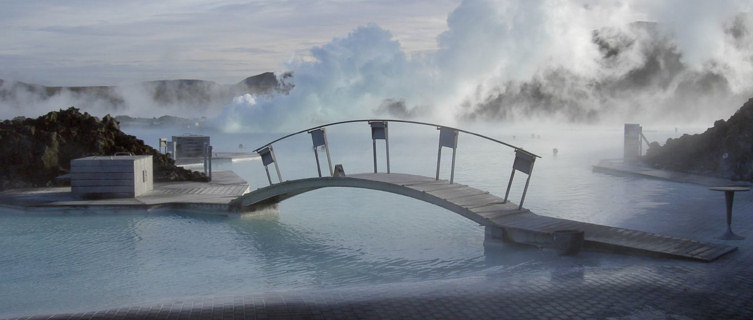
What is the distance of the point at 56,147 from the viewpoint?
17.6m

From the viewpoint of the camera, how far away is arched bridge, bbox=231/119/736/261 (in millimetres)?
8875

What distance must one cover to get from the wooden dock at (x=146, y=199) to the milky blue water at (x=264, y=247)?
179mm

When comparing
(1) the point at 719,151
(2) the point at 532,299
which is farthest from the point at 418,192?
(1) the point at 719,151

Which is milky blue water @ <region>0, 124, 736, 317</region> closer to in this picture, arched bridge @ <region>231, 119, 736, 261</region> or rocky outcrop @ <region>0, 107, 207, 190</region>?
arched bridge @ <region>231, 119, 736, 261</region>

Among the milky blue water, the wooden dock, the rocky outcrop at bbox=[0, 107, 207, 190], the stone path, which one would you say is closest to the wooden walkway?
the milky blue water

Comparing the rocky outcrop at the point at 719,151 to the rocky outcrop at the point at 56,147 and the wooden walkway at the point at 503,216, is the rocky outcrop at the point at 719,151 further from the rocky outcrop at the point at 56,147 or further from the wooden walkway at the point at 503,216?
the rocky outcrop at the point at 56,147

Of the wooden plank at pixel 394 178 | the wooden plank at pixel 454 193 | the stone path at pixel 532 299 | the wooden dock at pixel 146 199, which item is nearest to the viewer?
the stone path at pixel 532 299

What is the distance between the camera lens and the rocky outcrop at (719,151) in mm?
18578

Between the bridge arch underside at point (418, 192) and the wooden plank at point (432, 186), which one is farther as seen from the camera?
the wooden plank at point (432, 186)

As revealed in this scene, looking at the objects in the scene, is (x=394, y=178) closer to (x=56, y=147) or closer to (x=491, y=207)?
(x=491, y=207)

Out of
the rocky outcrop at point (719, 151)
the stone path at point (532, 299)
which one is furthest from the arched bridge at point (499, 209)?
the rocky outcrop at point (719, 151)

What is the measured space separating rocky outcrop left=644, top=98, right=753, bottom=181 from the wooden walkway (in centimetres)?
985

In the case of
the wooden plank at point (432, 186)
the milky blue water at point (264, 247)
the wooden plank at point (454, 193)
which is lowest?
the milky blue water at point (264, 247)

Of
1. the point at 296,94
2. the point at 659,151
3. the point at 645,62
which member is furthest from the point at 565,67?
the point at 659,151
